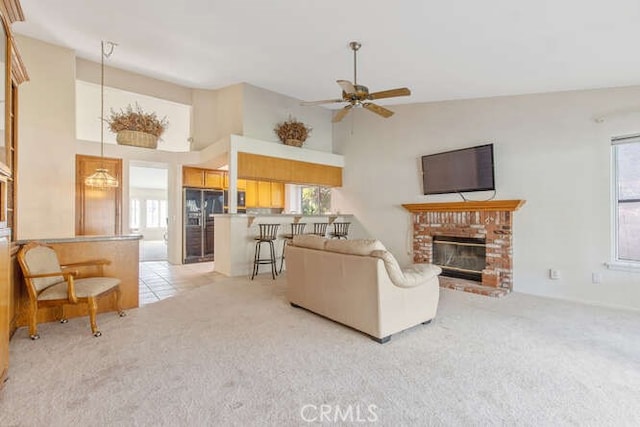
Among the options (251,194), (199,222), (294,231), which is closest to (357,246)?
(294,231)

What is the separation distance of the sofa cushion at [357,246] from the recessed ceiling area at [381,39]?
2.25 meters

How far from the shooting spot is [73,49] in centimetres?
481

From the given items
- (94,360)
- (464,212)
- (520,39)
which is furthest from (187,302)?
(520,39)

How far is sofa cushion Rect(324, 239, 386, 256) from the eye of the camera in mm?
2758

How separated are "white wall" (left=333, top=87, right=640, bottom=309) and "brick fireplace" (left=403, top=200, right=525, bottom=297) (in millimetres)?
173

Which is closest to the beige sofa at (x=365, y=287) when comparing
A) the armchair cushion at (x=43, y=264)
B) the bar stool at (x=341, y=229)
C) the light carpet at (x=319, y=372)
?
the light carpet at (x=319, y=372)

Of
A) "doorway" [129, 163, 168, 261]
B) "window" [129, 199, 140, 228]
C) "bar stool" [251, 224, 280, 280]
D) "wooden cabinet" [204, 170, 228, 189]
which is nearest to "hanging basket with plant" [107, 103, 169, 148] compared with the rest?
"wooden cabinet" [204, 170, 228, 189]

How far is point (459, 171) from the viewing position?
16.3ft

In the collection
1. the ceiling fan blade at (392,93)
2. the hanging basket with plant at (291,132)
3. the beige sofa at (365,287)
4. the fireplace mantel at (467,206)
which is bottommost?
the beige sofa at (365,287)

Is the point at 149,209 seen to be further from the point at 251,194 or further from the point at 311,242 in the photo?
the point at 311,242

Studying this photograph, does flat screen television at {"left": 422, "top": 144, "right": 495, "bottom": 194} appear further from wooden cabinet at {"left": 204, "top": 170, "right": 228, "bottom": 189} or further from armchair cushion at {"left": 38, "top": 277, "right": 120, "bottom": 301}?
armchair cushion at {"left": 38, "top": 277, "right": 120, "bottom": 301}

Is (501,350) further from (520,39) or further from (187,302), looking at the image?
(187,302)

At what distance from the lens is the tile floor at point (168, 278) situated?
14.2ft

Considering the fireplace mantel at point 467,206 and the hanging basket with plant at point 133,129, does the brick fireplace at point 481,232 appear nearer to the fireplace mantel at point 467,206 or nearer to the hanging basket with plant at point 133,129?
the fireplace mantel at point 467,206
